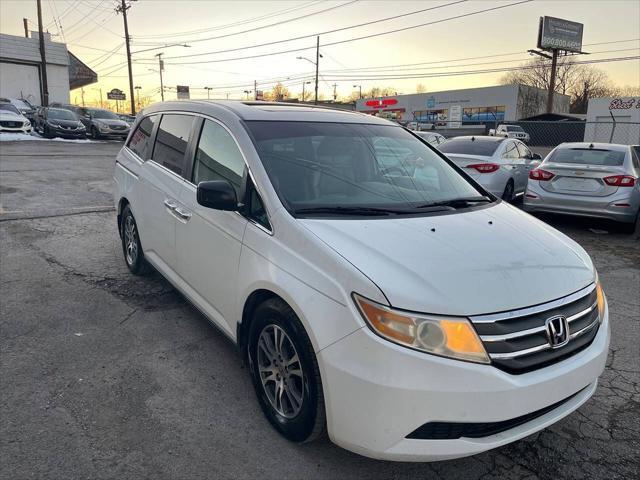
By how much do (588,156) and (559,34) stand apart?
5784 centimetres

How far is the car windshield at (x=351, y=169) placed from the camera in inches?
120

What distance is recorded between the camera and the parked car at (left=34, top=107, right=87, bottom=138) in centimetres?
2381

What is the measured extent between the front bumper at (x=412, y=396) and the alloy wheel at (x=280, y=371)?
32cm

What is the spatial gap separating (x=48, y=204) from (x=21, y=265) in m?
3.61

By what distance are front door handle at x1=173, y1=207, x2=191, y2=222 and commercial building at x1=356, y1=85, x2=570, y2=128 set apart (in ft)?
165

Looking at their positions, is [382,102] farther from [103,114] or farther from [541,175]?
[541,175]

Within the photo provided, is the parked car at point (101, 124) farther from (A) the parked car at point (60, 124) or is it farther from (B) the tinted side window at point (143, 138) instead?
(B) the tinted side window at point (143, 138)

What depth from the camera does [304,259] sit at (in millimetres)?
2498

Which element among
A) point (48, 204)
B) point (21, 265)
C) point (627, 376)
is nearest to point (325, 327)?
point (627, 376)

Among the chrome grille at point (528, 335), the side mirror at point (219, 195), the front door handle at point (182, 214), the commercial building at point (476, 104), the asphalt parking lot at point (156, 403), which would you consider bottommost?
the asphalt parking lot at point (156, 403)

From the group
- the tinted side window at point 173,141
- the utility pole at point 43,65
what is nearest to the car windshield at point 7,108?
the utility pole at point 43,65

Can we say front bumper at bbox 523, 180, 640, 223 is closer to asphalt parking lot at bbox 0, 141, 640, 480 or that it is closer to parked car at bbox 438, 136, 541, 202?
parked car at bbox 438, 136, 541, 202

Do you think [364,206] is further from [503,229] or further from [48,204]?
[48,204]

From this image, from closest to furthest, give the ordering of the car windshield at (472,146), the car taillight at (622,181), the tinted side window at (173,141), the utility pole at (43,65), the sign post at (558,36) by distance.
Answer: the tinted side window at (173,141) → the car taillight at (622,181) → the car windshield at (472,146) → the utility pole at (43,65) → the sign post at (558,36)
